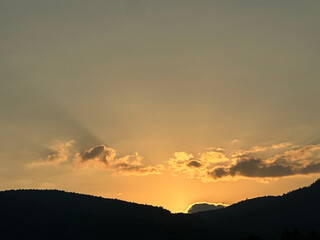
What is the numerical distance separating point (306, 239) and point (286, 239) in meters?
12.7

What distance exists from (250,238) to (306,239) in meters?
28.8

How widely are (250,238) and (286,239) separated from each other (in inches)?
650

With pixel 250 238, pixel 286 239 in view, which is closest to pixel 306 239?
pixel 286 239

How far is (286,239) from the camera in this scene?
189500 mm

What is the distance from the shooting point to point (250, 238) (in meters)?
185

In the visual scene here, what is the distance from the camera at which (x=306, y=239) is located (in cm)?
19625

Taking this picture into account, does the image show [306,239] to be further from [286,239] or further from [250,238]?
[250,238]
